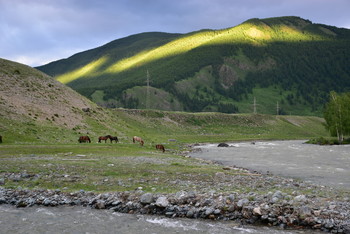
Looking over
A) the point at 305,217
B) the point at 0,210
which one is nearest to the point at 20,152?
the point at 0,210

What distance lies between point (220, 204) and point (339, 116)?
8703cm

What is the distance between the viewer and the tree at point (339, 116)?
8756 cm

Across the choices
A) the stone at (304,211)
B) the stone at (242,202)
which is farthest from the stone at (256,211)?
the stone at (304,211)

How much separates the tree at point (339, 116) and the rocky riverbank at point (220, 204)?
269ft

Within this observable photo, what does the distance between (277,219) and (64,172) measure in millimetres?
15845

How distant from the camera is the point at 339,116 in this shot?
89.0 metres

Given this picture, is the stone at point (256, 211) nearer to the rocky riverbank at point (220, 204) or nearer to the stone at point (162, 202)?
the rocky riverbank at point (220, 204)

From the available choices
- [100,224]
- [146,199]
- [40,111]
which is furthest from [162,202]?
[40,111]

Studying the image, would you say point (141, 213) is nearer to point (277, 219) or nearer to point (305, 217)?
point (277, 219)

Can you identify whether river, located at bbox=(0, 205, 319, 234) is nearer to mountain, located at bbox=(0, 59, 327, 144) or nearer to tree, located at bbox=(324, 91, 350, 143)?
mountain, located at bbox=(0, 59, 327, 144)

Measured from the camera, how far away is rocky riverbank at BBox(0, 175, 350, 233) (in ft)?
43.1

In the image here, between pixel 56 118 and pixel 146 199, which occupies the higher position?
pixel 56 118

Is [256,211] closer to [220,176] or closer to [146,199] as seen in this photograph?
[146,199]

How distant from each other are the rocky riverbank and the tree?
3223 inches
